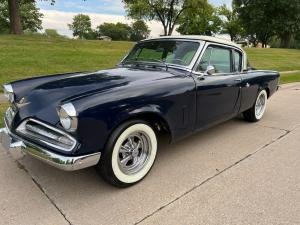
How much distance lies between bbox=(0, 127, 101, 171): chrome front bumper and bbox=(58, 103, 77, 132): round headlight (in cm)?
26

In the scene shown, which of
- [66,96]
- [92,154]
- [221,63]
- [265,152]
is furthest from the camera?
[221,63]

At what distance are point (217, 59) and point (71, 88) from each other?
7.40ft

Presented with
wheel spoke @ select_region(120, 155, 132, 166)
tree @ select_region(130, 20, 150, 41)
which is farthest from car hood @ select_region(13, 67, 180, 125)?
tree @ select_region(130, 20, 150, 41)

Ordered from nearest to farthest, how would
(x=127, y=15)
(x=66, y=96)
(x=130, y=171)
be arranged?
(x=66, y=96) < (x=130, y=171) < (x=127, y=15)

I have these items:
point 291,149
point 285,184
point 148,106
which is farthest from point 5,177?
point 291,149

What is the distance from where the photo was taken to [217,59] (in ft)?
15.5

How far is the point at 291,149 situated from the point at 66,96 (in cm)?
316

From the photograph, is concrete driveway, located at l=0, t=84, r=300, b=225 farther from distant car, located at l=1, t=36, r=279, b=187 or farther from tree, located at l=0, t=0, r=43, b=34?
tree, located at l=0, t=0, r=43, b=34

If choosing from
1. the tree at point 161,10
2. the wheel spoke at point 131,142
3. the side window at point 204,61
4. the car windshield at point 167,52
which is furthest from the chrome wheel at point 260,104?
the tree at point 161,10

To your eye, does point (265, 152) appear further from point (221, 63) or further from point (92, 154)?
point (92, 154)

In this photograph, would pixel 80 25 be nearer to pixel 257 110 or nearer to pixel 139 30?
pixel 139 30

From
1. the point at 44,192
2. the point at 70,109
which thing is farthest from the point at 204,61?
the point at 44,192

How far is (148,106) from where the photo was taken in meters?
3.41

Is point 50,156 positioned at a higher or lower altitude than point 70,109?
lower
